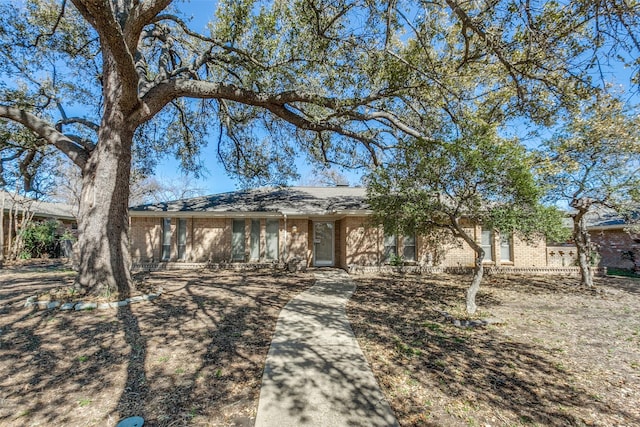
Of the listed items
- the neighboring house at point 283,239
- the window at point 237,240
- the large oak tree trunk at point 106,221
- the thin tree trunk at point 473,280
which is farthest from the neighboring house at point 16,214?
the thin tree trunk at point 473,280

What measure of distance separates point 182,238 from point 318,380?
507 inches

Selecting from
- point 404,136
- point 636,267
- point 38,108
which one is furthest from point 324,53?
point 636,267

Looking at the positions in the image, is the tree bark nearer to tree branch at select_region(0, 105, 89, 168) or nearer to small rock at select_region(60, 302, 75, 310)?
small rock at select_region(60, 302, 75, 310)

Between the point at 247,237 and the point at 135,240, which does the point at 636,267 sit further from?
the point at 135,240

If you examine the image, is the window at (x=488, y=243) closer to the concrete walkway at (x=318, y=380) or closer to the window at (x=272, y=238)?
the window at (x=272, y=238)

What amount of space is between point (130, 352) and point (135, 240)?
1201 cm

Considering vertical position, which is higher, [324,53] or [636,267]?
[324,53]

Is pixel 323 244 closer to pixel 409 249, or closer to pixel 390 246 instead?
pixel 390 246

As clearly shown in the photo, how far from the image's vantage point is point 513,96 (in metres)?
7.74

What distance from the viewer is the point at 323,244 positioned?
14820mm

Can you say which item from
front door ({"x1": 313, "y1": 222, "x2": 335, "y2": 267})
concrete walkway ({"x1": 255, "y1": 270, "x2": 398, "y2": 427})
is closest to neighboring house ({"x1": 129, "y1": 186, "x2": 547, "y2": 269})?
front door ({"x1": 313, "y1": 222, "x2": 335, "y2": 267})

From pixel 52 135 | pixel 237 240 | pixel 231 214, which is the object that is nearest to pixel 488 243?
pixel 237 240

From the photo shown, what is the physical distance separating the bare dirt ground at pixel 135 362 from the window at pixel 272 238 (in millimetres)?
7487

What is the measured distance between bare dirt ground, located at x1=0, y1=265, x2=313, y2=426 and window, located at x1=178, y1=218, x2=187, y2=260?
7340mm
